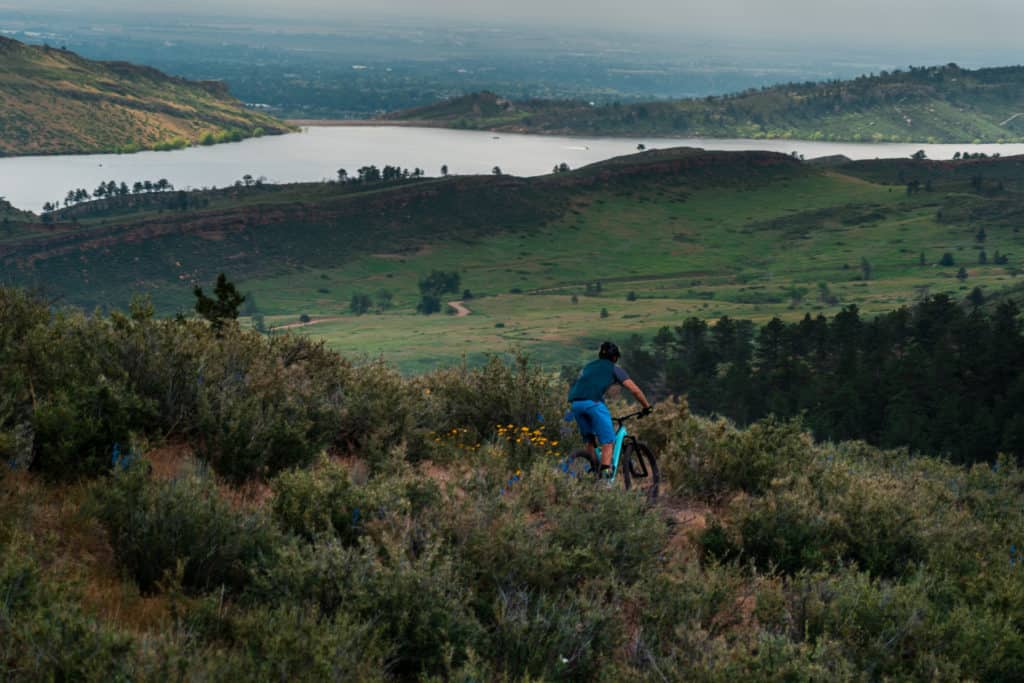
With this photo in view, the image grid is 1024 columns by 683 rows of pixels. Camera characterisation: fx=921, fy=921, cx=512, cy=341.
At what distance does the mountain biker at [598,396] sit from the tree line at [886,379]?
113ft

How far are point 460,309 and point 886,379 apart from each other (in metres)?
103

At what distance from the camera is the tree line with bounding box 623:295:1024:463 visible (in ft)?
179

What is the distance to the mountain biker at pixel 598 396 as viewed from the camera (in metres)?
9.01

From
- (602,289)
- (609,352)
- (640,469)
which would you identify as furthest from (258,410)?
(602,289)

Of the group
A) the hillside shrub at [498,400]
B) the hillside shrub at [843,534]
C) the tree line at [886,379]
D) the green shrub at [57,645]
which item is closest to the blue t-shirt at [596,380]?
the hillside shrub at [843,534]

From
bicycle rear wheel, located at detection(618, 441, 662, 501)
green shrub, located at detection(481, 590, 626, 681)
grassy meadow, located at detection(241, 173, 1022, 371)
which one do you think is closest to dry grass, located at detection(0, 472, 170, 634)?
green shrub, located at detection(481, 590, 626, 681)

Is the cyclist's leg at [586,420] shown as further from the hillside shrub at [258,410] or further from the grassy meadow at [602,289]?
the grassy meadow at [602,289]

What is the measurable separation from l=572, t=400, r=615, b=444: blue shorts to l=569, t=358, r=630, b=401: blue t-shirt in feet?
0.23

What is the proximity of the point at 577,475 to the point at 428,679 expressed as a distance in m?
3.88

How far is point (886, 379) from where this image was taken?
65562 mm

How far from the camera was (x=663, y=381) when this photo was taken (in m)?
93.0

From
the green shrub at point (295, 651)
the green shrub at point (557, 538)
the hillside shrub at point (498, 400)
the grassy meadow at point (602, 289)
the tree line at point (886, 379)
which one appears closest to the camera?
the green shrub at point (295, 651)

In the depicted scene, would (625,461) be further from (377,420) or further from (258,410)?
(258,410)

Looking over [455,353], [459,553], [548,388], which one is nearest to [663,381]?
[455,353]
